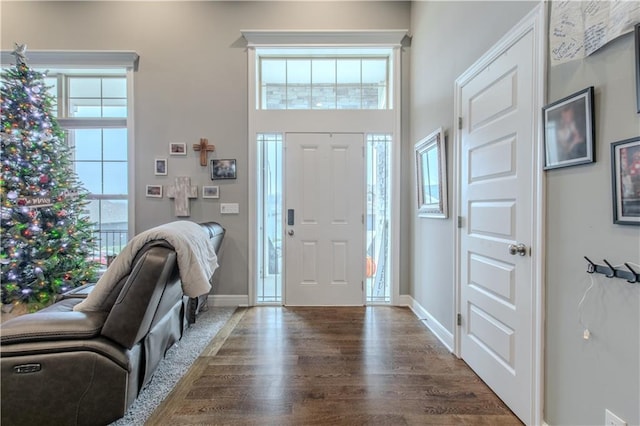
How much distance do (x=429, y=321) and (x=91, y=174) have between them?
4251 mm

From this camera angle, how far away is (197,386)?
186cm

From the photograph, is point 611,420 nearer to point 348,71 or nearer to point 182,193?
point 348,71

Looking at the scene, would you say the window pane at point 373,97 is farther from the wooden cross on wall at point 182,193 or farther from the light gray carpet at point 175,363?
the light gray carpet at point 175,363

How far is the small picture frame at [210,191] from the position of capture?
11.2 ft

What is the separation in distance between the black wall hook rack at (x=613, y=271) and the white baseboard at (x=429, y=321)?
1.38 m

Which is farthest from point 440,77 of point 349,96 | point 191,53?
point 191,53

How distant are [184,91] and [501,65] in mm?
3221

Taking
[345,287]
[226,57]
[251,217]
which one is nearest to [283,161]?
[251,217]

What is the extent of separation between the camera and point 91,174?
11.8ft

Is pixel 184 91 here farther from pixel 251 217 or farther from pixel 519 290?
pixel 519 290

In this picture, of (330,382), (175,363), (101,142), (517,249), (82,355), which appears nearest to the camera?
(82,355)

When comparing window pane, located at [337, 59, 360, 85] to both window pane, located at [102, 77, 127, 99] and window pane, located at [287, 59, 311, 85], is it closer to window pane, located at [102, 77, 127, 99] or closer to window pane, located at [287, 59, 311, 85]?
window pane, located at [287, 59, 311, 85]

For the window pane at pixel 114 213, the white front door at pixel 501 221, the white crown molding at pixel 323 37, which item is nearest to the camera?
the white front door at pixel 501 221

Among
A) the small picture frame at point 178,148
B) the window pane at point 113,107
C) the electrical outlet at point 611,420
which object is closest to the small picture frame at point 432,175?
the electrical outlet at point 611,420
